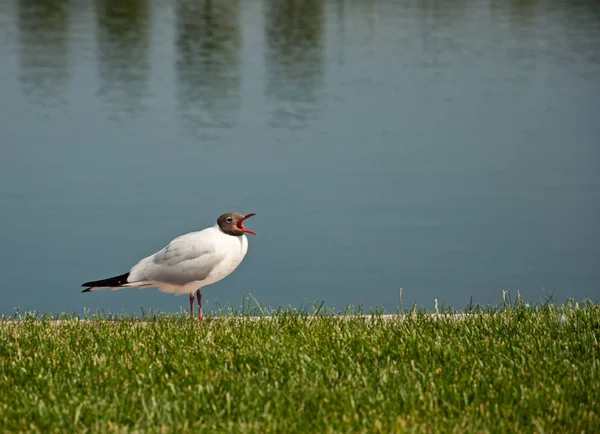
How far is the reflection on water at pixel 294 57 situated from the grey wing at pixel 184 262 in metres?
16.6

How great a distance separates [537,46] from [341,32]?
1147 cm

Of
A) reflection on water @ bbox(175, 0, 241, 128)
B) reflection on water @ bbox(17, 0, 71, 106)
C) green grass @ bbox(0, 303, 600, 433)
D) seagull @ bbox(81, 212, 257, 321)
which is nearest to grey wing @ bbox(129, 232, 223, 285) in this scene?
seagull @ bbox(81, 212, 257, 321)

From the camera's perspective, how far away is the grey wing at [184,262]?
859 cm

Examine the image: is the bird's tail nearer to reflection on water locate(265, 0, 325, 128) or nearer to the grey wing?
the grey wing

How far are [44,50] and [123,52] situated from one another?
440 centimetres

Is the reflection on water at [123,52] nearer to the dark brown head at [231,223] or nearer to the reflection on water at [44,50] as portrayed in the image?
the reflection on water at [44,50]

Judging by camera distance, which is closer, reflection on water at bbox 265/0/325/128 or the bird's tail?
the bird's tail

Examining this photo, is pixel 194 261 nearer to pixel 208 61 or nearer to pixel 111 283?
pixel 111 283

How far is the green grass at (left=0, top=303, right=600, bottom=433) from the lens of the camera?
609 centimetres

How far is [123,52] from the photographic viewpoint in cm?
4266

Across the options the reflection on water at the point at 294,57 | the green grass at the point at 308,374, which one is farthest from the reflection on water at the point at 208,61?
the green grass at the point at 308,374

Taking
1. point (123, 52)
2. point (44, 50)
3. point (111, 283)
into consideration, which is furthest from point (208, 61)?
point (111, 283)

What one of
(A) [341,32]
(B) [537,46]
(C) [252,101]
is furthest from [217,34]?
(C) [252,101]

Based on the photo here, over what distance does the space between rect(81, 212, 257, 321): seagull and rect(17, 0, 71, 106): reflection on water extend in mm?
21831
